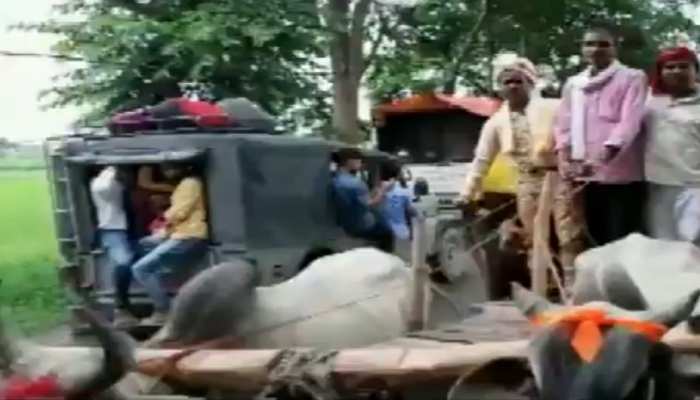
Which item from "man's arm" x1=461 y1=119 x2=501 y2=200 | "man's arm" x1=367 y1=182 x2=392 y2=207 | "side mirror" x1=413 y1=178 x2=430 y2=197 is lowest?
"side mirror" x1=413 y1=178 x2=430 y2=197

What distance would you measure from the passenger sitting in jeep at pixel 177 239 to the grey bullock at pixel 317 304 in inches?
154

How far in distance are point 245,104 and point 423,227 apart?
Answer: 21.5 feet

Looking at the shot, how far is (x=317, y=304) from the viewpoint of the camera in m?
6.37

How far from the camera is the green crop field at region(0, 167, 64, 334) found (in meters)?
16.2

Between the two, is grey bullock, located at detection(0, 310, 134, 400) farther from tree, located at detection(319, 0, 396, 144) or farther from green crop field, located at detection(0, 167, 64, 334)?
tree, located at detection(319, 0, 396, 144)

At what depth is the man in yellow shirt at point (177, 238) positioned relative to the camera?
Result: 10.8 meters

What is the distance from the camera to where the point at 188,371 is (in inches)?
221

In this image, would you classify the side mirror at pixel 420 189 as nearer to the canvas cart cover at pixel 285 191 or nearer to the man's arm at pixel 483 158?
the canvas cart cover at pixel 285 191

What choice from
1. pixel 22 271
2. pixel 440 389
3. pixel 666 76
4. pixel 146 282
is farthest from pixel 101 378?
pixel 22 271

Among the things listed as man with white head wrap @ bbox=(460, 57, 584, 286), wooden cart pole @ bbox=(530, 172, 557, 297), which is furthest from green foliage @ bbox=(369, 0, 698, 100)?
wooden cart pole @ bbox=(530, 172, 557, 297)

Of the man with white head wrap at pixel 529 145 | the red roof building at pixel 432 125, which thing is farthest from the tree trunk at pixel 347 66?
the man with white head wrap at pixel 529 145

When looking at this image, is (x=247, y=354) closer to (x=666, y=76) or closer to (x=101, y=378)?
(x=101, y=378)

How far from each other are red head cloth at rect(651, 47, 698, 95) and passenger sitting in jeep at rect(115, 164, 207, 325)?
436 centimetres

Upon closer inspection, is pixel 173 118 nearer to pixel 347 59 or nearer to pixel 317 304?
pixel 317 304
